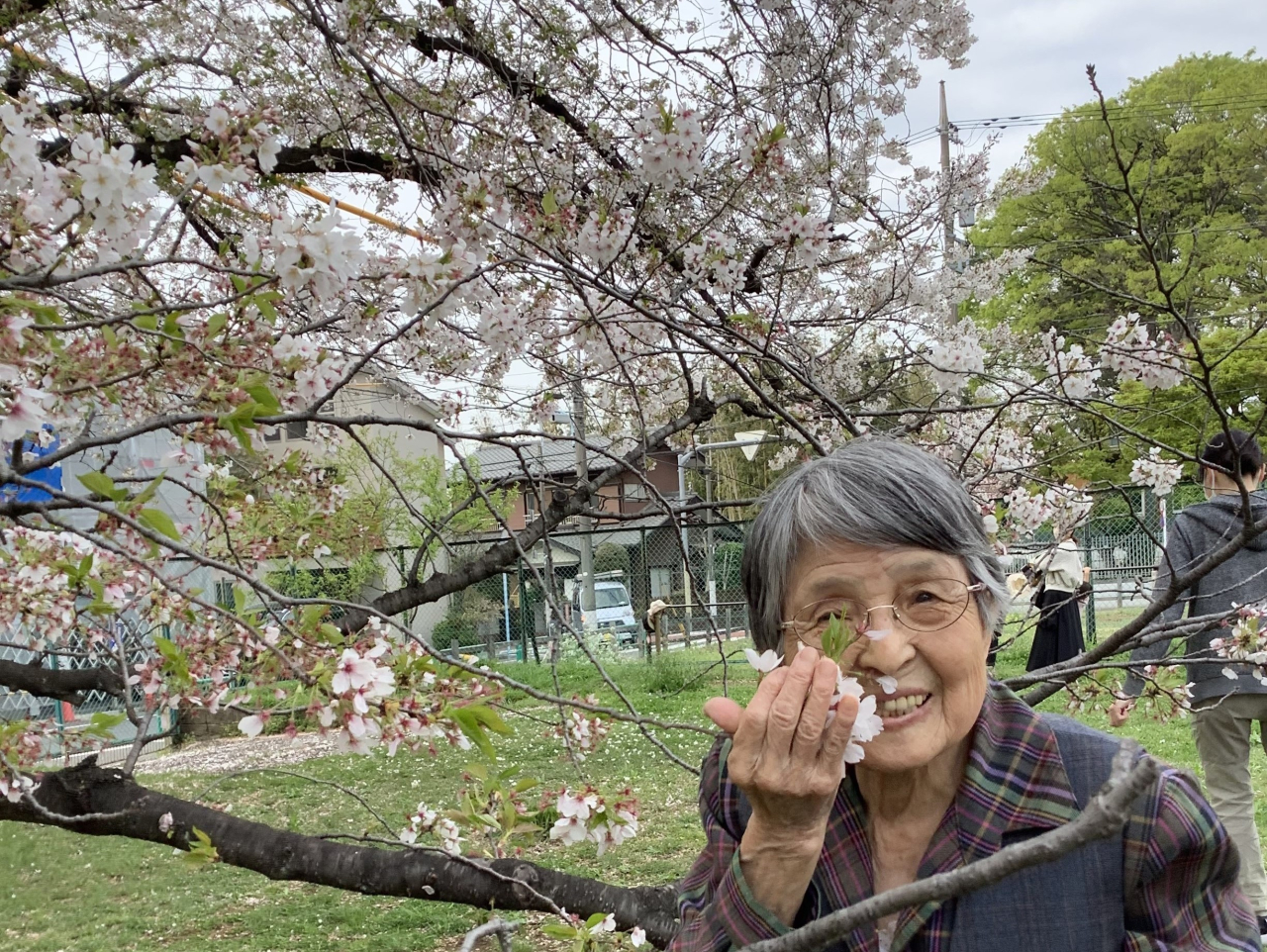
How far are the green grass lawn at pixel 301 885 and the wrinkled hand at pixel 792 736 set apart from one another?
3192 mm

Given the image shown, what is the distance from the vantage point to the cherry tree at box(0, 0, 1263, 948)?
177cm

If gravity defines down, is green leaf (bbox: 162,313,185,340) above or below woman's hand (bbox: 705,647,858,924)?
above

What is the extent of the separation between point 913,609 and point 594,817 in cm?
138

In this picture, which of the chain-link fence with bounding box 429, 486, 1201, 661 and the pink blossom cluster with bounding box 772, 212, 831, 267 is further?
the chain-link fence with bounding box 429, 486, 1201, 661

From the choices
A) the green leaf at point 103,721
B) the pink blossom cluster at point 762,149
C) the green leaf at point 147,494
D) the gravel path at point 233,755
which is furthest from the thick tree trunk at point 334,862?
the gravel path at point 233,755

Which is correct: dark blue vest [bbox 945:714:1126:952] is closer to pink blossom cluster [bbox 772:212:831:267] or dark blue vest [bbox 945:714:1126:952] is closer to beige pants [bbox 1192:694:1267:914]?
pink blossom cluster [bbox 772:212:831:267]

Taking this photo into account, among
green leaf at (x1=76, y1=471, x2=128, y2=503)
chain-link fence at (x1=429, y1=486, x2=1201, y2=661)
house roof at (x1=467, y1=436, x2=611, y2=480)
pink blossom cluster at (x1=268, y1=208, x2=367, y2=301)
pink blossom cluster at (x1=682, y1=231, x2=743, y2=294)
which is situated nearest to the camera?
green leaf at (x1=76, y1=471, x2=128, y2=503)

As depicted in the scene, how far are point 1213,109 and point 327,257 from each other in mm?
21282

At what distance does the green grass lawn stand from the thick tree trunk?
1.08m

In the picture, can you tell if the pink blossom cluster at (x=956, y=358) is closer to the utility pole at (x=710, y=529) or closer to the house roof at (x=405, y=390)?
the utility pole at (x=710, y=529)

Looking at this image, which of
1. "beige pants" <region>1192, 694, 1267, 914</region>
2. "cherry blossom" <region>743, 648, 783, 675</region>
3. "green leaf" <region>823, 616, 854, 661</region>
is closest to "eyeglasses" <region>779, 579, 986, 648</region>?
"cherry blossom" <region>743, 648, 783, 675</region>

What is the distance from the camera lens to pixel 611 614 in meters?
16.3

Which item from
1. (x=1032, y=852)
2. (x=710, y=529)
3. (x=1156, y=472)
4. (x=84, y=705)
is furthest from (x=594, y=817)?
(x=710, y=529)

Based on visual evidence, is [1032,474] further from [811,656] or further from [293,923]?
[293,923]
